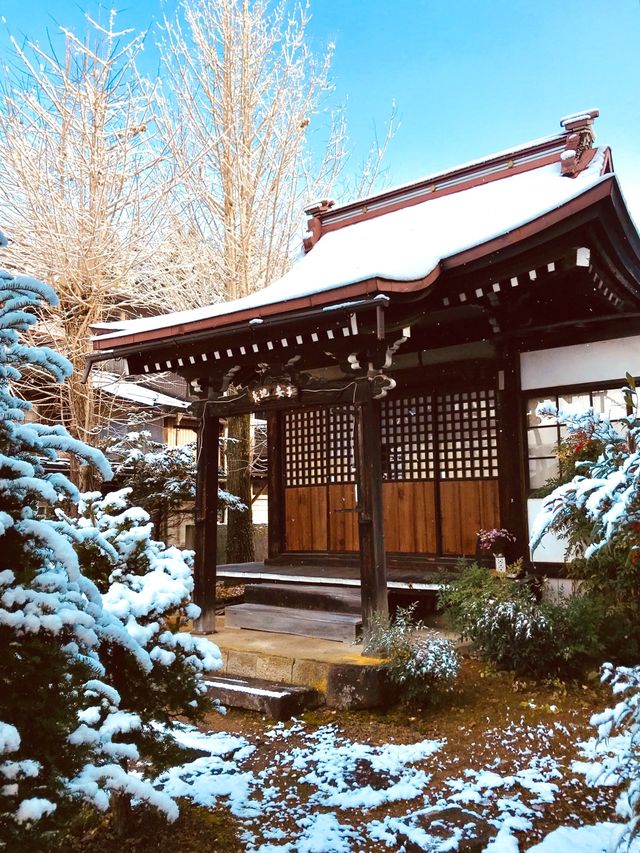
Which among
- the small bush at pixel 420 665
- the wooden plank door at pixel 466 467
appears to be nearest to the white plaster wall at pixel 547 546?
the wooden plank door at pixel 466 467

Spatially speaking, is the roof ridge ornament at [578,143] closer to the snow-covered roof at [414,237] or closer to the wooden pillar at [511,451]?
the snow-covered roof at [414,237]

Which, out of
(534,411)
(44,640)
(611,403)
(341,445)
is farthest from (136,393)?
(44,640)

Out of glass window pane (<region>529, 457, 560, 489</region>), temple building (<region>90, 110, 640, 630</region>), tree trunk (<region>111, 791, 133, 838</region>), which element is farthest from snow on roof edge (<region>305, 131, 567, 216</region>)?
tree trunk (<region>111, 791, 133, 838</region>)

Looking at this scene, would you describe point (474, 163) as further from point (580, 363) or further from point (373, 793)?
point (373, 793)

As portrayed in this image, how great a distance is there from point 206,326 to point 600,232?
4.03 metres

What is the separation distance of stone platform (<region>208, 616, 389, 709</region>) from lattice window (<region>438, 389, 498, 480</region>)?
8.88 ft

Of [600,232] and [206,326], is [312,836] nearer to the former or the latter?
[206,326]

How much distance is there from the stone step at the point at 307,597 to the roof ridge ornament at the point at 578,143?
19.1 ft

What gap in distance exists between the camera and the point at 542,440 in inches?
286

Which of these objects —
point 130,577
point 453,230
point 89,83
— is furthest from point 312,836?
point 89,83

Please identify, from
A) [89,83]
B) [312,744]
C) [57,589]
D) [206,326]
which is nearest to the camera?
[57,589]

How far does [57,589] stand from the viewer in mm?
2467

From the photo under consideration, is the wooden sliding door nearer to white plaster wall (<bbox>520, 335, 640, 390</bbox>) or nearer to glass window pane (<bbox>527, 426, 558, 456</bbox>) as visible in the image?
glass window pane (<bbox>527, 426, 558, 456</bbox>)

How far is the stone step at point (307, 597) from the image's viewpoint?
703 cm
